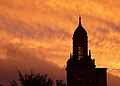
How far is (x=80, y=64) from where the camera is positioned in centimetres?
8006

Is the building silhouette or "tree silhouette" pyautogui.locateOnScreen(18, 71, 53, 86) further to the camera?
the building silhouette

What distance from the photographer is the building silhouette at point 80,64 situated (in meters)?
79.7

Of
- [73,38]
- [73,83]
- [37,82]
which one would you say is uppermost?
[73,38]

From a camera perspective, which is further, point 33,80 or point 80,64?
point 80,64

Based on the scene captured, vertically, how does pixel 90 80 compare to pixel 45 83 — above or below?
above

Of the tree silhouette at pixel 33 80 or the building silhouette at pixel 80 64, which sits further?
the building silhouette at pixel 80 64

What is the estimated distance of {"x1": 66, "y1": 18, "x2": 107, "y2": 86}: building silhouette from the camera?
7969cm

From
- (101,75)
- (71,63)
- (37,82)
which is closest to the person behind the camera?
(37,82)

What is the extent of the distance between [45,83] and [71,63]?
1162 inches

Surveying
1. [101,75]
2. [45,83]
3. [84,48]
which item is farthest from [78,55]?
[45,83]

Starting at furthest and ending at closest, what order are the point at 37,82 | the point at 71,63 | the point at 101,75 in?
1. the point at 101,75
2. the point at 71,63
3. the point at 37,82

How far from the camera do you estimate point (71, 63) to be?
79688 mm

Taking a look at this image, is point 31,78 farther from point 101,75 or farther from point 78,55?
point 101,75

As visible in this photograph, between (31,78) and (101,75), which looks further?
(101,75)
